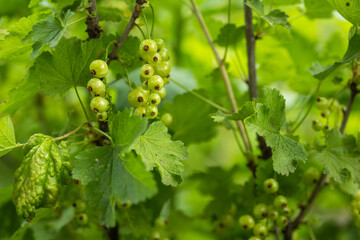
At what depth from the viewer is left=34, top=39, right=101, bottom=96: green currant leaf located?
78 cm

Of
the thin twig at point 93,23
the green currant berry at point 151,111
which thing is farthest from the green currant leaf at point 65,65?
the green currant berry at point 151,111

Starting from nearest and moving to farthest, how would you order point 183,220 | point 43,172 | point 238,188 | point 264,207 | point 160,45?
point 43,172
point 160,45
point 264,207
point 238,188
point 183,220

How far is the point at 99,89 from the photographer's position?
73cm

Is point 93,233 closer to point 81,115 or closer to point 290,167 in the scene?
point 81,115

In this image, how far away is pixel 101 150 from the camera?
0.73m

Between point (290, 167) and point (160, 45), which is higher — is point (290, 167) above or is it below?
below

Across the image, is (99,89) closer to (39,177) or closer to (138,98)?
(138,98)

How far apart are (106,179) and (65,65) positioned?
248 mm

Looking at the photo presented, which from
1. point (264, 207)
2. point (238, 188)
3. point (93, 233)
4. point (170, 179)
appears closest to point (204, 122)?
point (238, 188)

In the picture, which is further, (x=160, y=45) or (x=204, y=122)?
(x=204, y=122)

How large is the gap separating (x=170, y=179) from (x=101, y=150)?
0.14m

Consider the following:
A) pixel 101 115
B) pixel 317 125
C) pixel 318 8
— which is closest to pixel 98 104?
pixel 101 115

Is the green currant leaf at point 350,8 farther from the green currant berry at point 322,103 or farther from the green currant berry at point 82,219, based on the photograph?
the green currant berry at point 82,219

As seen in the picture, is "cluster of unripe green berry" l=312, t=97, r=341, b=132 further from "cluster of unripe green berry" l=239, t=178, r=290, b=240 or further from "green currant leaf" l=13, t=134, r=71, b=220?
"green currant leaf" l=13, t=134, r=71, b=220
